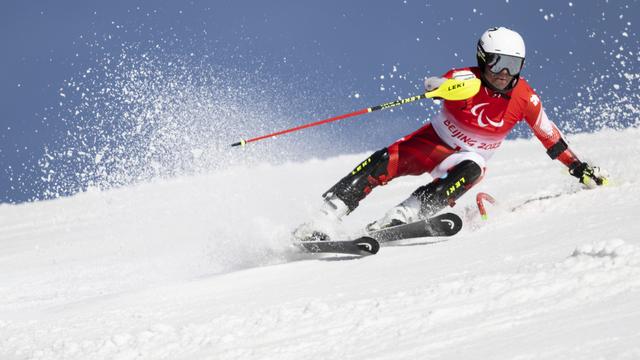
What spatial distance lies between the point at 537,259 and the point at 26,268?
5.05m

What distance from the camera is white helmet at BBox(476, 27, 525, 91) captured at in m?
4.85

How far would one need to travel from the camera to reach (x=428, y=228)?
15.4ft

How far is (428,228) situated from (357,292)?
1.24 metres

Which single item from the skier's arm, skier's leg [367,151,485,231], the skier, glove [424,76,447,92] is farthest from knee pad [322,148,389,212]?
the skier's arm

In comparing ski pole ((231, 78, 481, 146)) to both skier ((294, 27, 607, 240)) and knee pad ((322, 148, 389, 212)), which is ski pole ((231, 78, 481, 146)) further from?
knee pad ((322, 148, 389, 212))

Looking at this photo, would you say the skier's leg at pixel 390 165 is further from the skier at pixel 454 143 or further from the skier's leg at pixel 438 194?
the skier's leg at pixel 438 194

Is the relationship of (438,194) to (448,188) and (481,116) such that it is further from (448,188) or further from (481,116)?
(481,116)

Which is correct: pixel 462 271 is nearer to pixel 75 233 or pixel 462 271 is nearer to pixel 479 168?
pixel 479 168

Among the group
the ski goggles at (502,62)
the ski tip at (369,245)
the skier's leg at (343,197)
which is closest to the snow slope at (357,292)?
the ski tip at (369,245)

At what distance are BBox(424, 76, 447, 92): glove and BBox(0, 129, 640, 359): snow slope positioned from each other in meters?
0.87

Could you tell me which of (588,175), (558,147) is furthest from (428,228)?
(588,175)

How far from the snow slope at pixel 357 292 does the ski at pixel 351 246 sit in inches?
2.7

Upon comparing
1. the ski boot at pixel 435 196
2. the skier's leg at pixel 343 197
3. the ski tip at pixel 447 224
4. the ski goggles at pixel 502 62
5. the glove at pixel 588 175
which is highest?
the ski goggles at pixel 502 62

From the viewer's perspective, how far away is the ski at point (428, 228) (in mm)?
4641
